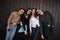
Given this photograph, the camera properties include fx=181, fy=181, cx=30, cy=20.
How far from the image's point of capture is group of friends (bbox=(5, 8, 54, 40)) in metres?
4.47

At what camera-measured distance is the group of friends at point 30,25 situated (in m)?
4.47

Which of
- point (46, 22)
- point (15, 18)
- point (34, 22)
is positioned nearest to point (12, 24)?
point (15, 18)

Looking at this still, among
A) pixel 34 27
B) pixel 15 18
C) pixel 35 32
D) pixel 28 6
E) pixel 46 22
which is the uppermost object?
pixel 28 6

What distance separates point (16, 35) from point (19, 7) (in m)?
0.70

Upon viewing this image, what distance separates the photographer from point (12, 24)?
4.51 metres

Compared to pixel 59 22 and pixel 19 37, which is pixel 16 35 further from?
pixel 59 22

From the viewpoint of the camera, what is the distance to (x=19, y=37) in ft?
14.6

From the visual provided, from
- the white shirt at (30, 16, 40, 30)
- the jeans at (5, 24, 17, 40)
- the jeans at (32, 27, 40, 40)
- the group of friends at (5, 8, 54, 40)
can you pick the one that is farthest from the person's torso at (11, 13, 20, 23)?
the jeans at (32, 27, 40, 40)

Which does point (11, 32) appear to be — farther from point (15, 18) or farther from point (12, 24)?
point (15, 18)

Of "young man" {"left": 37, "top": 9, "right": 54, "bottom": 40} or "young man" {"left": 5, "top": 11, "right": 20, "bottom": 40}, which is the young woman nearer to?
"young man" {"left": 37, "top": 9, "right": 54, "bottom": 40}

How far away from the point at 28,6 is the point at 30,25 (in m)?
0.48

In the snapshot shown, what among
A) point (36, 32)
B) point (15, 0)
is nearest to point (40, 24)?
point (36, 32)

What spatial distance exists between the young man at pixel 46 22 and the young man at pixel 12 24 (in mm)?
571

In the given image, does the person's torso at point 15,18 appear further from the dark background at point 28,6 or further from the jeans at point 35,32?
the jeans at point 35,32
